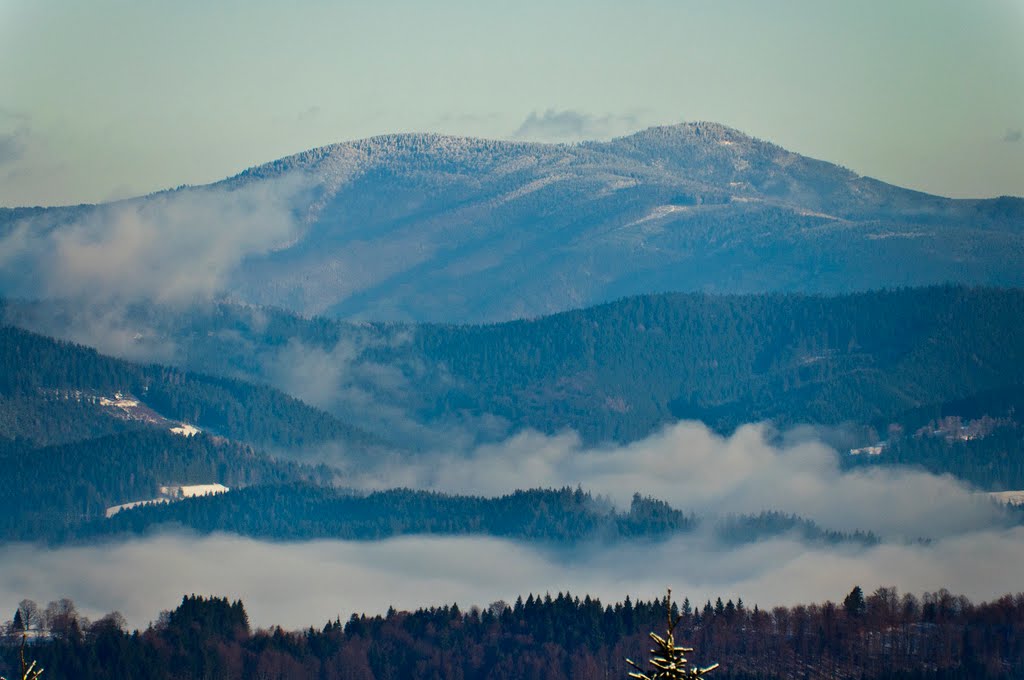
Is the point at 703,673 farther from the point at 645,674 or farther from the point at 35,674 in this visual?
the point at 35,674

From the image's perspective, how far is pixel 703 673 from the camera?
77812mm

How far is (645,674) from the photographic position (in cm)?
7788

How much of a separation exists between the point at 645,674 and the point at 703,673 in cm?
159

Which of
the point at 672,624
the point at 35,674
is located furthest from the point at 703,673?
the point at 35,674

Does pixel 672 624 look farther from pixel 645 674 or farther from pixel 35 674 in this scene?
pixel 35 674

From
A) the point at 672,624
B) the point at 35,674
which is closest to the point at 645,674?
the point at 672,624

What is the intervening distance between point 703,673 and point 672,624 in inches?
62.3

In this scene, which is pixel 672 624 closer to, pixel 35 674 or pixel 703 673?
pixel 703 673

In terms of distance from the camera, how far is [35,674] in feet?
260

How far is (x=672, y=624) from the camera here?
255ft

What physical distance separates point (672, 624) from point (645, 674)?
156cm
